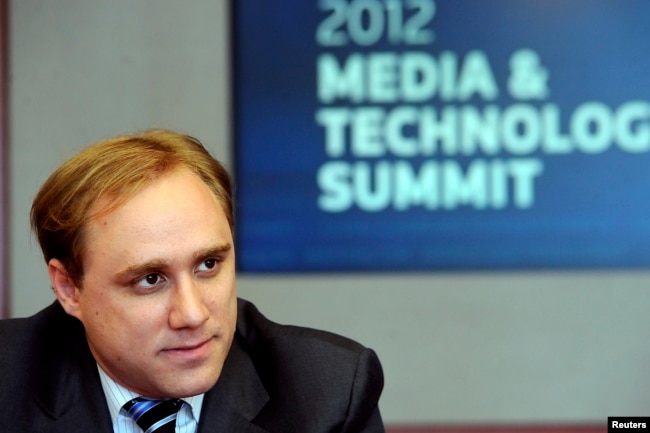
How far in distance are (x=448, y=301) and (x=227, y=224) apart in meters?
1.91

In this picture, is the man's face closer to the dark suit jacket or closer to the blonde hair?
the blonde hair

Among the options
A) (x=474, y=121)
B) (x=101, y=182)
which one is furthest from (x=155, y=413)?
(x=474, y=121)

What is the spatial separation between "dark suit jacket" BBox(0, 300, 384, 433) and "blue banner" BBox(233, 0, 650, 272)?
160cm

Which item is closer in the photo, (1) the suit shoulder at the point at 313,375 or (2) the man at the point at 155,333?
(2) the man at the point at 155,333

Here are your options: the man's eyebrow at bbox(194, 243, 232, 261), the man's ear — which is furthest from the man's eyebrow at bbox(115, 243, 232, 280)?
the man's ear

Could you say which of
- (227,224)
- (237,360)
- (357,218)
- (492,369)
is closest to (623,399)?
(492,369)

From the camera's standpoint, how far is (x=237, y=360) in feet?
5.63

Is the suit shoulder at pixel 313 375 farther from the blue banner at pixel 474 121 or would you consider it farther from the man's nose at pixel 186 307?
the blue banner at pixel 474 121

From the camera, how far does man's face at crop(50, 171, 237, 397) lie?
4.65ft

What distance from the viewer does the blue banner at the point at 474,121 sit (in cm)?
326

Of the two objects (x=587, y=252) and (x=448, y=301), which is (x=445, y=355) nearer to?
(x=448, y=301)

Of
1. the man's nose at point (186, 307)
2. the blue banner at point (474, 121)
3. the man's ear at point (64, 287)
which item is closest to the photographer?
the man's nose at point (186, 307)

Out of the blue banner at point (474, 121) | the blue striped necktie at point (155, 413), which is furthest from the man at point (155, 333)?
the blue banner at point (474, 121)

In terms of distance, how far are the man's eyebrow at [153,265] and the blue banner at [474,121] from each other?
73.6 inches
